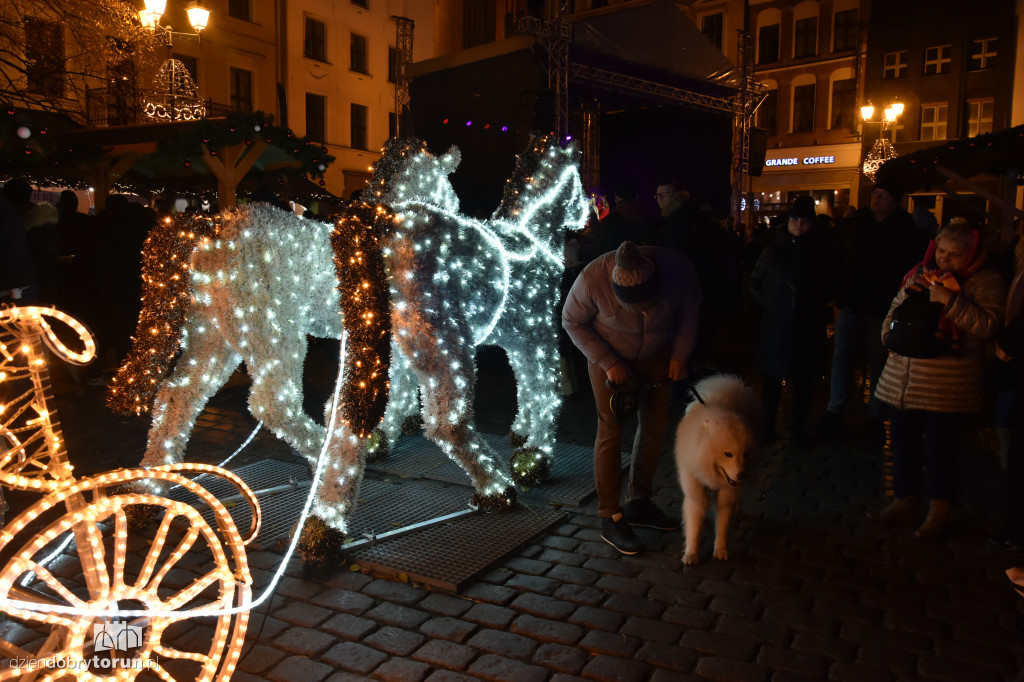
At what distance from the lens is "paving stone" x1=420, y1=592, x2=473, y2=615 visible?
139 inches

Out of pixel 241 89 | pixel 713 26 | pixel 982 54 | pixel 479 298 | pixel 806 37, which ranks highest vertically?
pixel 713 26

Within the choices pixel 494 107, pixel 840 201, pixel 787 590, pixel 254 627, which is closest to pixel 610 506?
pixel 787 590

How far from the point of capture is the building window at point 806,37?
3266 cm

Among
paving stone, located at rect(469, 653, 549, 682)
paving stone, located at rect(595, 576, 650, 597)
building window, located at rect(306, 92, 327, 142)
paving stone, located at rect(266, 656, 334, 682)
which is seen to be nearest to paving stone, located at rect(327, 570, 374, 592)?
paving stone, located at rect(266, 656, 334, 682)

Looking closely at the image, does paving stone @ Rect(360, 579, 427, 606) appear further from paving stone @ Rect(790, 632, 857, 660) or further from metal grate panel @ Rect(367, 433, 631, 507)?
paving stone @ Rect(790, 632, 857, 660)

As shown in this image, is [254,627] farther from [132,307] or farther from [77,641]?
[132,307]

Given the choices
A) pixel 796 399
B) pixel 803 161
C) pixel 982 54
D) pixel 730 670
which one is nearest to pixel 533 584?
pixel 730 670

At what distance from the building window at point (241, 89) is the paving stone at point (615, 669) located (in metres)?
29.4

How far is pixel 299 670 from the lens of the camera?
304 centimetres

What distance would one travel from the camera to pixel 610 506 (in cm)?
436

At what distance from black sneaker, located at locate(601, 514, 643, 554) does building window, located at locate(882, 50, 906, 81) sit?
108ft

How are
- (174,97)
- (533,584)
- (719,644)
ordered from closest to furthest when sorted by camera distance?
(719,644)
(533,584)
(174,97)

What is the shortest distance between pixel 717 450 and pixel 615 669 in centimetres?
128

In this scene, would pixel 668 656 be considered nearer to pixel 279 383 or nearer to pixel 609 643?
pixel 609 643
